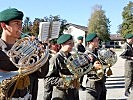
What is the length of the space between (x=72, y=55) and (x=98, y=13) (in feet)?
296

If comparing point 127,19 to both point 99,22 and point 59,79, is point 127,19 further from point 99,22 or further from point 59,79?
point 59,79

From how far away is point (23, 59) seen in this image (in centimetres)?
279

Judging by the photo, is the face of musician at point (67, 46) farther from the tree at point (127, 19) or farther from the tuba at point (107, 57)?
the tree at point (127, 19)

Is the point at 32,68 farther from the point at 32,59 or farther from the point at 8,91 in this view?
the point at 8,91

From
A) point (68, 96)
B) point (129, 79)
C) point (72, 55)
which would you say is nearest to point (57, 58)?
point (72, 55)

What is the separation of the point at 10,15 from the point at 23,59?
1.68 ft

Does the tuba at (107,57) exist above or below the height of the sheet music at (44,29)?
below

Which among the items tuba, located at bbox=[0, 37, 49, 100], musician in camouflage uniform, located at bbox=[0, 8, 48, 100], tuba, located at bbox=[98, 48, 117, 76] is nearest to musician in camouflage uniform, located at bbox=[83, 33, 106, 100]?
tuba, located at bbox=[98, 48, 117, 76]

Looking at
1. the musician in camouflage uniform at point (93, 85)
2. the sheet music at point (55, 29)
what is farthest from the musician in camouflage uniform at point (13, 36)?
the musician in camouflage uniform at point (93, 85)

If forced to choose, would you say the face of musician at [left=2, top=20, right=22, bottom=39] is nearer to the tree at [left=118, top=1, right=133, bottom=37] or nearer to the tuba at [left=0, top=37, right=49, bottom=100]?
the tuba at [left=0, top=37, right=49, bottom=100]

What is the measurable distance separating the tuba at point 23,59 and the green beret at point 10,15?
0.80ft

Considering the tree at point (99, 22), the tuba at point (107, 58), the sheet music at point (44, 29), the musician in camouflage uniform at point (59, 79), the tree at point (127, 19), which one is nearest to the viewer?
the musician in camouflage uniform at point (59, 79)

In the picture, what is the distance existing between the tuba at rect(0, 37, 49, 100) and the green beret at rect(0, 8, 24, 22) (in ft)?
0.80

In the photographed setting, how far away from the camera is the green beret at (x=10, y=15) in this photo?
3060mm
